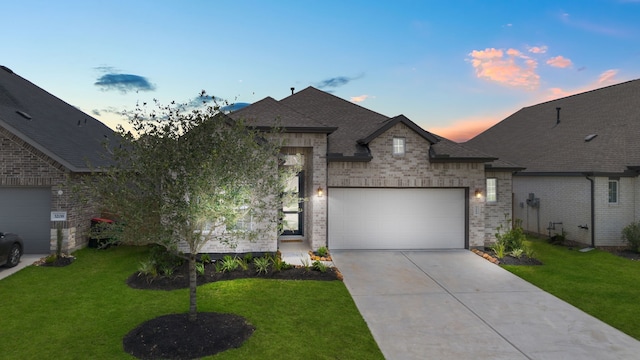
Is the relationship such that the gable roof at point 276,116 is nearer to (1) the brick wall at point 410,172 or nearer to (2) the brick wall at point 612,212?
(1) the brick wall at point 410,172

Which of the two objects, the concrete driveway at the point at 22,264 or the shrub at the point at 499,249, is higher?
the shrub at the point at 499,249

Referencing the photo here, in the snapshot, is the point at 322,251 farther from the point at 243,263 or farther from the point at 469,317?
the point at 469,317

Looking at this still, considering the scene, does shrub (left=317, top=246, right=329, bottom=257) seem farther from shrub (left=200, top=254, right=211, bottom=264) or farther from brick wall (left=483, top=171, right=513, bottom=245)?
brick wall (left=483, top=171, right=513, bottom=245)

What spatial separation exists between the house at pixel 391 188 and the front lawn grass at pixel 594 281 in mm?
3070

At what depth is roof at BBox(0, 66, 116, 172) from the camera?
13.4m

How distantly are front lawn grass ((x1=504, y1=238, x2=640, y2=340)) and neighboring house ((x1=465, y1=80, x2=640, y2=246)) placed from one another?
1.92 metres

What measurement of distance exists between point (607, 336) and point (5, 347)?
37.5 feet

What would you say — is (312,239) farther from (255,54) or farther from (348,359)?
(255,54)

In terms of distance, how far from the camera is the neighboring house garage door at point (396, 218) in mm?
14742

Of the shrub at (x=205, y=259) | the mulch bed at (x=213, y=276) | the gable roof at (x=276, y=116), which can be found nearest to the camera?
the mulch bed at (x=213, y=276)

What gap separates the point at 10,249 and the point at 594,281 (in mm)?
18439

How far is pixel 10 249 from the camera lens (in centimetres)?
1183

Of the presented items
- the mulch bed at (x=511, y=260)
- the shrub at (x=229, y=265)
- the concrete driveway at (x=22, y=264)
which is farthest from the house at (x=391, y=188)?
the concrete driveway at (x=22, y=264)


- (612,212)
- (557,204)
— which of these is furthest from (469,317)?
(557,204)
